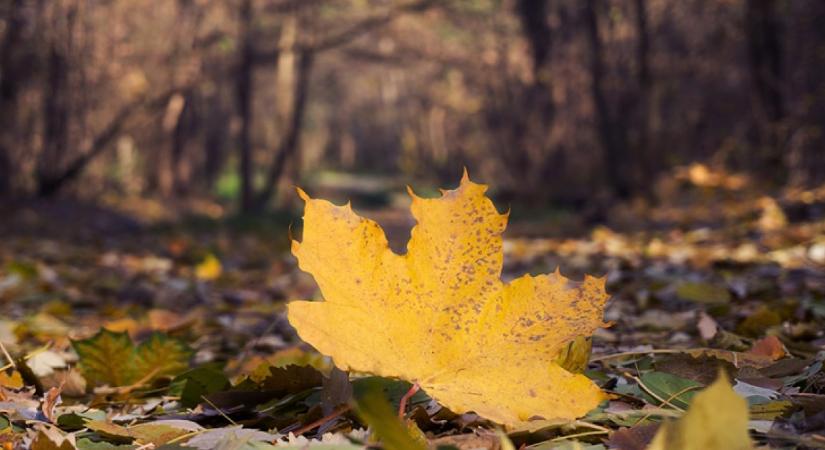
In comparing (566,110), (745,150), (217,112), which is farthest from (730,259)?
(217,112)

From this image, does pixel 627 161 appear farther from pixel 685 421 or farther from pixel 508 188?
pixel 685 421

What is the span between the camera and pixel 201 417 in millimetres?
1074

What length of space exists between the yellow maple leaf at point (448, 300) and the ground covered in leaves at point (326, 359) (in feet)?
0.17

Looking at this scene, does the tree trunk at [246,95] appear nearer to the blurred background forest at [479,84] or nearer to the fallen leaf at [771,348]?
the blurred background forest at [479,84]

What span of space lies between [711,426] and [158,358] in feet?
3.09

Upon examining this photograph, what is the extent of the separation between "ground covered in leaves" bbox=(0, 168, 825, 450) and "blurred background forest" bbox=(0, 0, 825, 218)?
2.08m

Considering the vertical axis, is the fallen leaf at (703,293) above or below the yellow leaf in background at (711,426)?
below

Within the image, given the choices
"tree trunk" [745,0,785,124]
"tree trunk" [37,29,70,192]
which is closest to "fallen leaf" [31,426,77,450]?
"tree trunk" [745,0,785,124]

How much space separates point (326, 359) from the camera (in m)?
1.55

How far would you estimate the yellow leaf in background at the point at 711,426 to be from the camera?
0.64 m

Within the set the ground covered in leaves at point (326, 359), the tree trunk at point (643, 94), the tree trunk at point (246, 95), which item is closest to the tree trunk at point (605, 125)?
the tree trunk at point (643, 94)

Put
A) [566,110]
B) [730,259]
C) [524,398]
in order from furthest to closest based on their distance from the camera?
[566,110] → [730,259] → [524,398]

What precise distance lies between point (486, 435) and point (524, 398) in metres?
0.05

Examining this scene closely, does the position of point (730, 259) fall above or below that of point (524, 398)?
below
